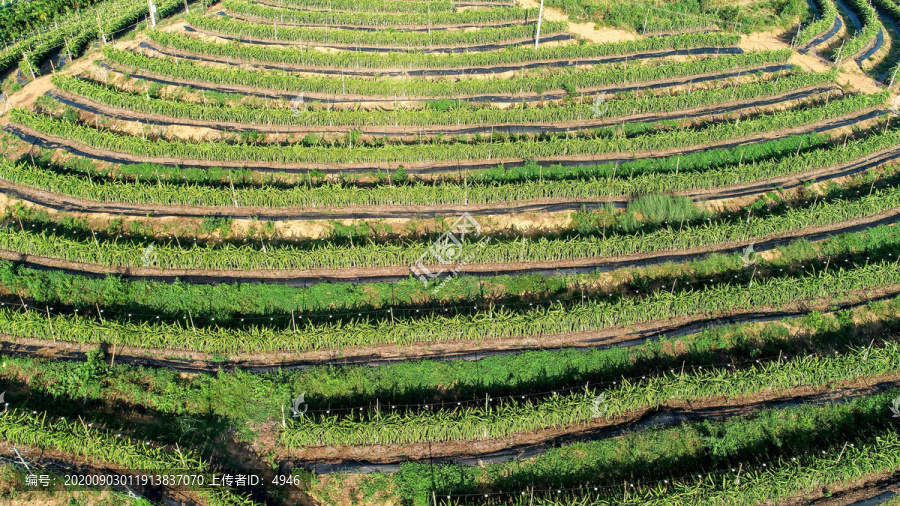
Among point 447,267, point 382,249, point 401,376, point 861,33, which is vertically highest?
point 861,33

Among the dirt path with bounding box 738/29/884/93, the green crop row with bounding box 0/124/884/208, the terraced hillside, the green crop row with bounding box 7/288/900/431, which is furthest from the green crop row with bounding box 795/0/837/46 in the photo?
the green crop row with bounding box 7/288/900/431

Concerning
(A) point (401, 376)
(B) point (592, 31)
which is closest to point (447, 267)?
(A) point (401, 376)

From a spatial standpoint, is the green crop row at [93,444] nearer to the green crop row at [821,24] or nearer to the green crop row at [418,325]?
the green crop row at [418,325]

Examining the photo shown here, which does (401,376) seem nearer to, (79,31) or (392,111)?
(392,111)

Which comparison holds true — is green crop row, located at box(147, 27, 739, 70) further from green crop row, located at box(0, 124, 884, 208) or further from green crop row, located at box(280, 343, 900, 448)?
green crop row, located at box(280, 343, 900, 448)

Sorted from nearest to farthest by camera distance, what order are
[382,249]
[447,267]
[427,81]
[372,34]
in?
[382,249] < [447,267] < [427,81] < [372,34]

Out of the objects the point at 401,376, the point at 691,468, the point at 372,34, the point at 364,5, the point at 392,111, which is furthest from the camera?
the point at 364,5

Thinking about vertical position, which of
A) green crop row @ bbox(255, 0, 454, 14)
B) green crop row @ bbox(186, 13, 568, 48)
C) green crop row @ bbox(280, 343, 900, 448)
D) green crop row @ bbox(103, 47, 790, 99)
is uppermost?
green crop row @ bbox(255, 0, 454, 14)
